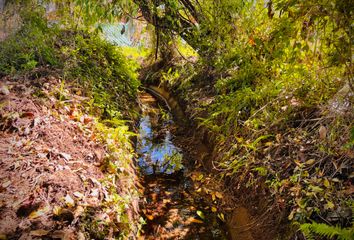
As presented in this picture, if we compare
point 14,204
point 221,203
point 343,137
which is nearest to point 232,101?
point 221,203

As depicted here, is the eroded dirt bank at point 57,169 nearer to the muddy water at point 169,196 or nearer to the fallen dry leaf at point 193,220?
the muddy water at point 169,196

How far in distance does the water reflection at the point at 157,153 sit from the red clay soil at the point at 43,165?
1.48 meters

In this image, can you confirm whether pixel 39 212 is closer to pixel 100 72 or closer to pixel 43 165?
pixel 43 165

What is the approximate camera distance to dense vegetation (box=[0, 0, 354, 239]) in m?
2.62

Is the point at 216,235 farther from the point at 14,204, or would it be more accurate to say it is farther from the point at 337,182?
the point at 14,204

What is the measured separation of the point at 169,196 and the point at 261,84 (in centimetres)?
226

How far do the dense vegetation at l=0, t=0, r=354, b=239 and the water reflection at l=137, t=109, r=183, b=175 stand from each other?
71cm

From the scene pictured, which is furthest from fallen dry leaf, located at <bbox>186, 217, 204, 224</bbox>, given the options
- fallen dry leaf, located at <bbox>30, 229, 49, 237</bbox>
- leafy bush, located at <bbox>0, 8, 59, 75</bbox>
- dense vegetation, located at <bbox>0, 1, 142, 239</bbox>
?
leafy bush, located at <bbox>0, 8, 59, 75</bbox>

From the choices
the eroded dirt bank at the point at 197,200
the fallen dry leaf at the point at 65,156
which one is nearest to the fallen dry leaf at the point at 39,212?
the fallen dry leaf at the point at 65,156

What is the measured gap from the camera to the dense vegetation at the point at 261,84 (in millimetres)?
2617

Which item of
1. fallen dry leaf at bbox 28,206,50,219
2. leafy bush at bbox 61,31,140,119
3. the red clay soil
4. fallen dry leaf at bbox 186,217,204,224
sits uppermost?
leafy bush at bbox 61,31,140,119

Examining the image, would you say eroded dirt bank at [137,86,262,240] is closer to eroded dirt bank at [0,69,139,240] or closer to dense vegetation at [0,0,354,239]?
dense vegetation at [0,0,354,239]

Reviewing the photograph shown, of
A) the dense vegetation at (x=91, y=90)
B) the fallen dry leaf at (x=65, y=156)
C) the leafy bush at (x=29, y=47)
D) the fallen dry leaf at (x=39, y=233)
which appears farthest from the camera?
the leafy bush at (x=29, y=47)

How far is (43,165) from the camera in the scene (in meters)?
2.84
